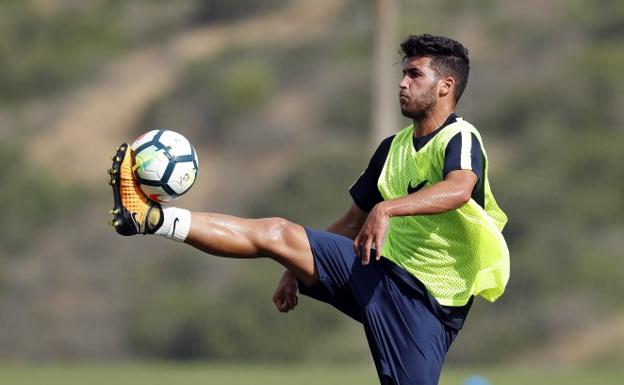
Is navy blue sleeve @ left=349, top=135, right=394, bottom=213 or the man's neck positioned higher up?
the man's neck

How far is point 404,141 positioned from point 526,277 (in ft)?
32.1

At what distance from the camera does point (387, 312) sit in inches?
245

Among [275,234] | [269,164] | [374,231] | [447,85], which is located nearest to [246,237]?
[275,234]

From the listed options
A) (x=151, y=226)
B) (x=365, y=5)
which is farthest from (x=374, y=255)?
(x=365, y=5)

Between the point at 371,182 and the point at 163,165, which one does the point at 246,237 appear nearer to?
the point at 163,165

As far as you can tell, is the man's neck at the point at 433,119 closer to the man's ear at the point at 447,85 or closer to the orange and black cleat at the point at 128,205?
the man's ear at the point at 447,85

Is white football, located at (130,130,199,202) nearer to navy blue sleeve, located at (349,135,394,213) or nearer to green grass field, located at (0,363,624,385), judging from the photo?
navy blue sleeve, located at (349,135,394,213)

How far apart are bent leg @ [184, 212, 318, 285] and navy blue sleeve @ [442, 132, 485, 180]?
816 mm

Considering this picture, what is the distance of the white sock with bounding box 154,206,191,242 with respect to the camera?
5.74m

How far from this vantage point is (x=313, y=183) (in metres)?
16.5

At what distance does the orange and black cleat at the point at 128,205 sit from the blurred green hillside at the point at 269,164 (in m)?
8.99

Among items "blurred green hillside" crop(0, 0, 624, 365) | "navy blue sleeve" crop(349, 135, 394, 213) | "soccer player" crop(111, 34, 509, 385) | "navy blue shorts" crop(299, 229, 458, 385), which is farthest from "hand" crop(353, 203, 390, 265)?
"blurred green hillside" crop(0, 0, 624, 365)

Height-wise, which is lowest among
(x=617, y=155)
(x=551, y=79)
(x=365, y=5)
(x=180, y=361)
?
(x=180, y=361)

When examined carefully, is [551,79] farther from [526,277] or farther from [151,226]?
[151,226]
